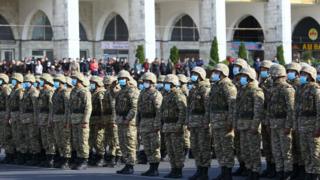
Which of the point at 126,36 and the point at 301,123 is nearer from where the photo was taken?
the point at 301,123

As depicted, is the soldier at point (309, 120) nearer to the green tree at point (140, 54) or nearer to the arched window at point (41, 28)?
the green tree at point (140, 54)

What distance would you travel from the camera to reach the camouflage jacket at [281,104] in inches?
503

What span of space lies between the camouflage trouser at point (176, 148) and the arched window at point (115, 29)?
31.6 meters

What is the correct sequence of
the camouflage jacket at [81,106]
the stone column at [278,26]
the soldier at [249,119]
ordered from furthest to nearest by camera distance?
the stone column at [278,26], the camouflage jacket at [81,106], the soldier at [249,119]

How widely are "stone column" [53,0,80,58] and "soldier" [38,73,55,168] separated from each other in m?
20.1

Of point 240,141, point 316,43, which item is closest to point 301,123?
point 240,141

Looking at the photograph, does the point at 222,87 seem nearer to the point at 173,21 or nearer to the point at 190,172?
the point at 190,172

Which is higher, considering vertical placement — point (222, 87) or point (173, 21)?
point (173, 21)

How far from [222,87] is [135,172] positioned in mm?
3076

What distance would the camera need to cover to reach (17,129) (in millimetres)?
17453

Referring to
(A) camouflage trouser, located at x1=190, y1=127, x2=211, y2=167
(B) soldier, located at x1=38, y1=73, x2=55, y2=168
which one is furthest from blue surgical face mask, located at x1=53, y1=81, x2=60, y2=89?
(A) camouflage trouser, located at x1=190, y1=127, x2=211, y2=167

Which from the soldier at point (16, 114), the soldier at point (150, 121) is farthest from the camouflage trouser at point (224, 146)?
the soldier at point (16, 114)

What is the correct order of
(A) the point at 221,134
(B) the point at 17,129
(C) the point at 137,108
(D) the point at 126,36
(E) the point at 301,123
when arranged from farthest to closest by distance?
(D) the point at 126,36, (B) the point at 17,129, (C) the point at 137,108, (A) the point at 221,134, (E) the point at 301,123

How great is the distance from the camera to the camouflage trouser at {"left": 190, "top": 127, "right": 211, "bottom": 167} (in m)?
13.6
